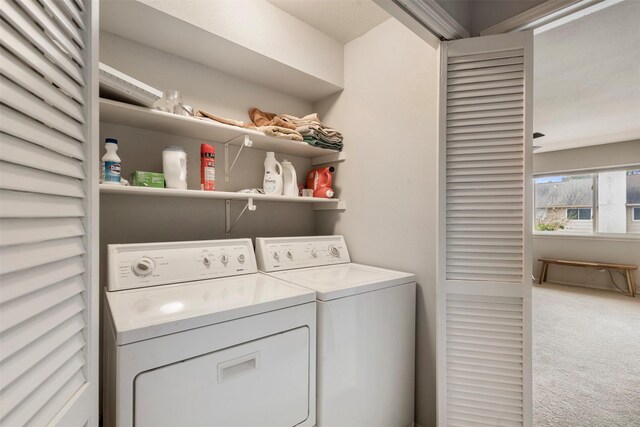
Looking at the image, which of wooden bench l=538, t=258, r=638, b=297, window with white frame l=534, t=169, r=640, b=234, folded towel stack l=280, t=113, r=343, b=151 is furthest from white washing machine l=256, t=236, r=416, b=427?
window with white frame l=534, t=169, r=640, b=234

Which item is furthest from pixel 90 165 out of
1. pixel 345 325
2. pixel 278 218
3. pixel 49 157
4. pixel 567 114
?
pixel 567 114

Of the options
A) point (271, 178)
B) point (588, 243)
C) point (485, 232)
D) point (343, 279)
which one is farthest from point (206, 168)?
point (588, 243)

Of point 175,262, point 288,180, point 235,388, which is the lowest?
point 235,388

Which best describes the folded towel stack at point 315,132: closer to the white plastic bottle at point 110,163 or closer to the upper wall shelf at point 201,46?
the upper wall shelf at point 201,46

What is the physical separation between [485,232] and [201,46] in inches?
72.1

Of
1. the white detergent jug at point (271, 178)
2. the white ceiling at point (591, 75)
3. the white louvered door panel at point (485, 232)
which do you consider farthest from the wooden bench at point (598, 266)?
the white detergent jug at point (271, 178)

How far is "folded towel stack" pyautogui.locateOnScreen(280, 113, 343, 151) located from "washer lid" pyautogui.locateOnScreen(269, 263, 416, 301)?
2.88 feet

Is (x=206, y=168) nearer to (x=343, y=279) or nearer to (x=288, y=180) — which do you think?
(x=288, y=180)

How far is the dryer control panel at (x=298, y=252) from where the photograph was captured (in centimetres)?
182

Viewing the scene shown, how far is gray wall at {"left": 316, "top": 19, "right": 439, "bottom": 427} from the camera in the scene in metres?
1.72

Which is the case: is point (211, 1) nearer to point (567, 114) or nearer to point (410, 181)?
point (410, 181)

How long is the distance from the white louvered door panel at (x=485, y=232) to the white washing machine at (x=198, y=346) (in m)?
0.74

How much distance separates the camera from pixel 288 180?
6.84ft

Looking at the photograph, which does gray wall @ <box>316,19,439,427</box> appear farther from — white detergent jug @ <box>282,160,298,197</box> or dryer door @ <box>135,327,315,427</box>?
dryer door @ <box>135,327,315,427</box>
